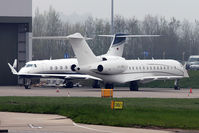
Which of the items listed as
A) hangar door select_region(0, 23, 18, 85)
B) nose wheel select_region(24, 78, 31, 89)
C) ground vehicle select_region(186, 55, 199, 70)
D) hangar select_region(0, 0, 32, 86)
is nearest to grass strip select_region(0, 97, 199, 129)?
nose wheel select_region(24, 78, 31, 89)

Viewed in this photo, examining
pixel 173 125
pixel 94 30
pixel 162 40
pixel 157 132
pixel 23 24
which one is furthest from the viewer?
pixel 94 30

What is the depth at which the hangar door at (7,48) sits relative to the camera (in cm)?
6419

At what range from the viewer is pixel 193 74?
69.1m

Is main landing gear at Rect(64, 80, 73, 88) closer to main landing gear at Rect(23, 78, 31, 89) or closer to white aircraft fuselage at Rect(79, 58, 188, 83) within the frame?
main landing gear at Rect(23, 78, 31, 89)

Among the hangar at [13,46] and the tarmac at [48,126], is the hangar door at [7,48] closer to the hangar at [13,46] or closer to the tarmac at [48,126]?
the hangar at [13,46]

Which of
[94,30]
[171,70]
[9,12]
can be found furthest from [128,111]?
[94,30]

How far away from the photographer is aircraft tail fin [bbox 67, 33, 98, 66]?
52094 mm

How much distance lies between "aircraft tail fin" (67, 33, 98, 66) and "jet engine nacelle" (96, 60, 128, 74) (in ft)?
3.05

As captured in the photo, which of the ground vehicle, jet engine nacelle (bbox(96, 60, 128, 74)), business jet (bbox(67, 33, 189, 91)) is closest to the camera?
jet engine nacelle (bbox(96, 60, 128, 74))

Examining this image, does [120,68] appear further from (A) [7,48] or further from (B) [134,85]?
(A) [7,48]

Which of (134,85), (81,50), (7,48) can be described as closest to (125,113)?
(81,50)

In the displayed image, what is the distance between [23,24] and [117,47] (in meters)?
9.68

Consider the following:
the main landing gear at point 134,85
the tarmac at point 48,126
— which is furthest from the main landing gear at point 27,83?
the tarmac at point 48,126

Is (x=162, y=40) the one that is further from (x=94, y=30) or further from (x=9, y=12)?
(x=9, y=12)
